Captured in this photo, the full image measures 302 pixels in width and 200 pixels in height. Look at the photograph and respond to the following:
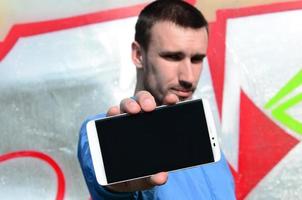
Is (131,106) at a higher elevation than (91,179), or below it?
higher

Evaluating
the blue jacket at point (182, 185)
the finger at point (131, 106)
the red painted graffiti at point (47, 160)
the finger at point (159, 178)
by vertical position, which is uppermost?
the finger at point (131, 106)

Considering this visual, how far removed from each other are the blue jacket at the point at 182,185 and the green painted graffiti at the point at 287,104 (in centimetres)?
59

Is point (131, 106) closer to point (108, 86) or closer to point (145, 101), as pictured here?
point (145, 101)

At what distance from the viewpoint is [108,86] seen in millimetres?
1475

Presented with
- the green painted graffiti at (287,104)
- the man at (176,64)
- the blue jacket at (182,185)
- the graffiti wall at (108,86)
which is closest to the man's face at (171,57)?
the man at (176,64)

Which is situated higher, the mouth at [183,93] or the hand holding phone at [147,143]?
the hand holding phone at [147,143]

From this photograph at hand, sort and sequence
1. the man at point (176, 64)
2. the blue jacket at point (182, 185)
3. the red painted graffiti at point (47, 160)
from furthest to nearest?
the red painted graffiti at point (47, 160) < the man at point (176, 64) < the blue jacket at point (182, 185)

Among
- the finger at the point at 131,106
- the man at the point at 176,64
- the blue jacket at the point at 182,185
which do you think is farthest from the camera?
the man at the point at 176,64

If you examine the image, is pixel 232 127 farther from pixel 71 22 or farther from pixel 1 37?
pixel 1 37

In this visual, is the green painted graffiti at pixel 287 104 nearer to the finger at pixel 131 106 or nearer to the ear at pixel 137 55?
the ear at pixel 137 55

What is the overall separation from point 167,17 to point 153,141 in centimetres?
37

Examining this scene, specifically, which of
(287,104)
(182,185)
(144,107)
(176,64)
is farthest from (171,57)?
(287,104)

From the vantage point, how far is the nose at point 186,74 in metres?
0.92

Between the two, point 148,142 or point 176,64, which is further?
point 176,64
